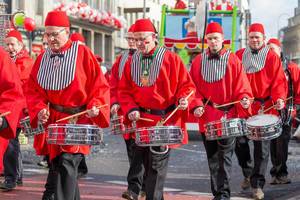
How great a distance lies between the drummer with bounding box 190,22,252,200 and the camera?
8.14 metres

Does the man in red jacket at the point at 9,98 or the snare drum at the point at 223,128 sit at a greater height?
the man in red jacket at the point at 9,98

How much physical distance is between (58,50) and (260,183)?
347 centimetres

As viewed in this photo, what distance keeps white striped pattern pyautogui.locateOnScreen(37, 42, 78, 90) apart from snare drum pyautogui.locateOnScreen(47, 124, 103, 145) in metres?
0.46

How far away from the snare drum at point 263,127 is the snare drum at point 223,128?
0.43 meters

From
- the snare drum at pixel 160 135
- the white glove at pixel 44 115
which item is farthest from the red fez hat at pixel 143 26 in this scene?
the white glove at pixel 44 115

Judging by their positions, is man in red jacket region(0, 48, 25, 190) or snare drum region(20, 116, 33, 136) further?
snare drum region(20, 116, 33, 136)

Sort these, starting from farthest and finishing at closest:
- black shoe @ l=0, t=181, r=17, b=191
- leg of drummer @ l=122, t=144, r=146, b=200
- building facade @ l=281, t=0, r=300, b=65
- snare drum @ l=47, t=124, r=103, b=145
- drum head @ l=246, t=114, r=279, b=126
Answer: building facade @ l=281, t=0, r=300, b=65 → black shoe @ l=0, t=181, r=17, b=191 → leg of drummer @ l=122, t=144, r=146, b=200 → drum head @ l=246, t=114, r=279, b=126 → snare drum @ l=47, t=124, r=103, b=145

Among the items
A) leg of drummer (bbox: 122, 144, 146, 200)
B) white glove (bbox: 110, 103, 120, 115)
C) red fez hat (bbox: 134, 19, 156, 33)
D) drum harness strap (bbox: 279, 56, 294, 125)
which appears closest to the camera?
red fez hat (bbox: 134, 19, 156, 33)

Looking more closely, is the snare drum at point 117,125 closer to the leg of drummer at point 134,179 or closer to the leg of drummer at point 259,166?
the leg of drummer at point 134,179

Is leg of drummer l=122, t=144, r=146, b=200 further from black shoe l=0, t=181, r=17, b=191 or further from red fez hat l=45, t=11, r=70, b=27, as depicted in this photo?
red fez hat l=45, t=11, r=70, b=27

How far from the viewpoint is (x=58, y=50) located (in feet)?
21.7

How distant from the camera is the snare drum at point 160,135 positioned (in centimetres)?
671

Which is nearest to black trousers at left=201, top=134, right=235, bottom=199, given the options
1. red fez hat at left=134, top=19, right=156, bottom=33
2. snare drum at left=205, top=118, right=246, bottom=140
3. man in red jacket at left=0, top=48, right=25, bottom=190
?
snare drum at left=205, top=118, right=246, bottom=140

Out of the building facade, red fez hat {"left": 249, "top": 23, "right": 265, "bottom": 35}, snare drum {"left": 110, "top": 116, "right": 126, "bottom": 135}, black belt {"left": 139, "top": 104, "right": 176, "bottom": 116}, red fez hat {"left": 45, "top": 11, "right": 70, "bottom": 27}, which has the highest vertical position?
red fez hat {"left": 45, "top": 11, "right": 70, "bottom": 27}
